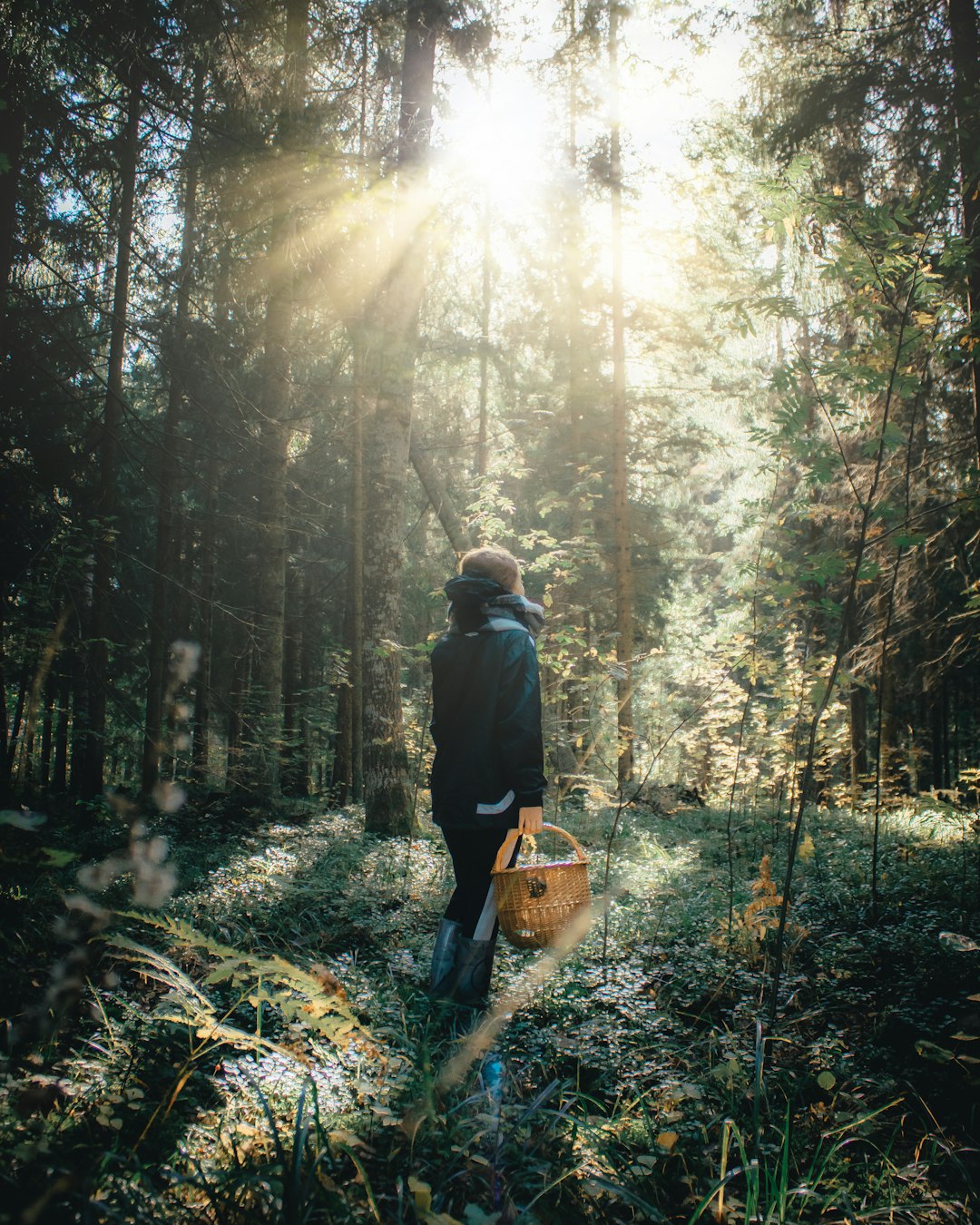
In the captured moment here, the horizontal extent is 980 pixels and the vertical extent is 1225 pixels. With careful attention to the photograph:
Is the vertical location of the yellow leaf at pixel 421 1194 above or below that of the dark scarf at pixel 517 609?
below

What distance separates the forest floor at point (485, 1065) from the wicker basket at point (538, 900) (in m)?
0.43

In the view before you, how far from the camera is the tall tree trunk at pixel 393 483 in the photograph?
770 cm

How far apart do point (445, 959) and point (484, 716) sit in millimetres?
1205

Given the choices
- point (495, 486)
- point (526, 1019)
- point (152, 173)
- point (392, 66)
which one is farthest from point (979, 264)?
point (392, 66)

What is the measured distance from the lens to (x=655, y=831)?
28.8 ft

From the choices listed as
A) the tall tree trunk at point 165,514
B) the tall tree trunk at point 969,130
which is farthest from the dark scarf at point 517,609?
the tall tree trunk at point 165,514

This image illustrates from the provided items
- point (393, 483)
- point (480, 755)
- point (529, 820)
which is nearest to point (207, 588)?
point (393, 483)

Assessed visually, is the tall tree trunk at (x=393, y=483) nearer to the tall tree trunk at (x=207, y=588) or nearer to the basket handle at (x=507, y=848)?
the basket handle at (x=507, y=848)

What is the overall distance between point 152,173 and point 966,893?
32.2 feet

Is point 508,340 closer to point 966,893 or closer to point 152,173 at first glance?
point 152,173

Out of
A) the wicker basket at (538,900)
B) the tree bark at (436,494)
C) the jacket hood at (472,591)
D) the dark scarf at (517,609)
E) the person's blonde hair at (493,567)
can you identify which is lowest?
the wicker basket at (538,900)

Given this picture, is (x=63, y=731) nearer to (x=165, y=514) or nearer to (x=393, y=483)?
(x=165, y=514)

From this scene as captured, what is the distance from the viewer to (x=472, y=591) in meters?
3.58

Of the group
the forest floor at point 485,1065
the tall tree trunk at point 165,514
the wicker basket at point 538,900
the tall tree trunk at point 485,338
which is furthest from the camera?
the tall tree trunk at point 485,338
